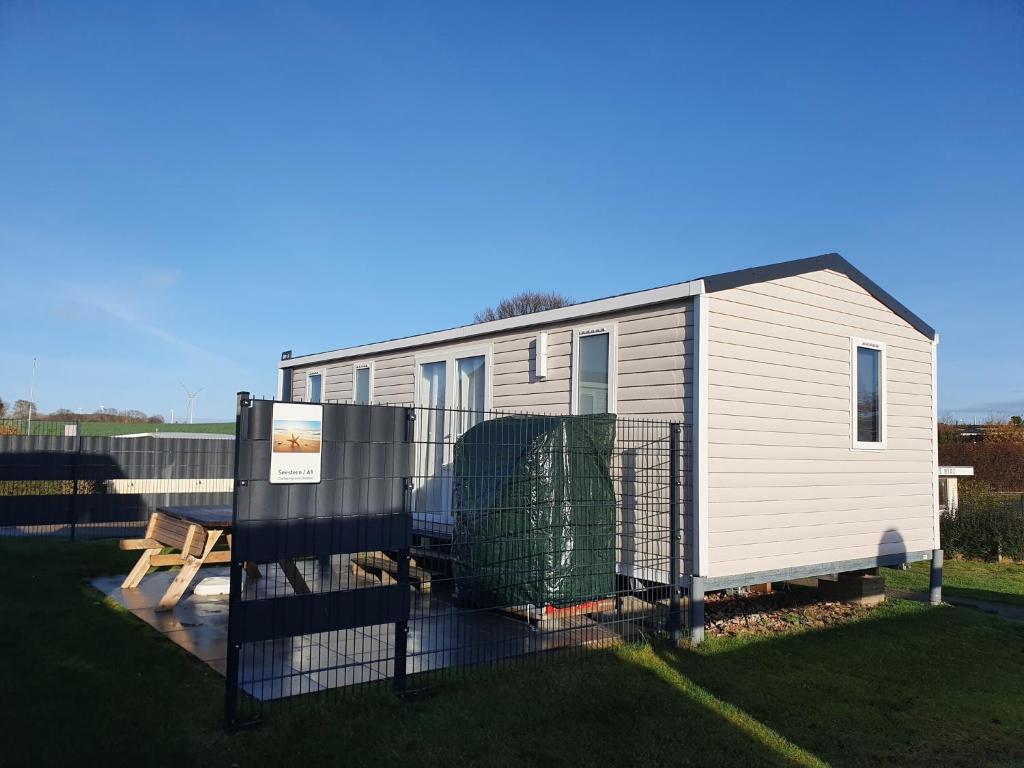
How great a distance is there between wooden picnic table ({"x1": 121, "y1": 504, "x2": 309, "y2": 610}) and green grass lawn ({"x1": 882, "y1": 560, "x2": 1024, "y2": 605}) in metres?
8.97

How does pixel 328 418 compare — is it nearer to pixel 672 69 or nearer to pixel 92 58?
pixel 92 58

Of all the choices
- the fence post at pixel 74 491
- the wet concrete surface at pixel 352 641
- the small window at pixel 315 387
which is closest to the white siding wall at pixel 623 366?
the wet concrete surface at pixel 352 641

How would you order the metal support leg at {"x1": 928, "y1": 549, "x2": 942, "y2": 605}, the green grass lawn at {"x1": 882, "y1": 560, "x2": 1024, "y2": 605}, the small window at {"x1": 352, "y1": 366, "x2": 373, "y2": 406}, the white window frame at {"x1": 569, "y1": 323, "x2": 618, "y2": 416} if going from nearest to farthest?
the white window frame at {"x1": 569, "y1": 323, "x2": 618, "y2": 416} → the metal support leg at {"x1": 928, "y1": 549, "x2": 942, "y2": 605} → the green grass lawn at {"x1": 882, "y1": 560, "x2": 1024, "y2": 605} → the small window at {"x1": 352, "y1": 366, "x2": 373, "y2": 406}

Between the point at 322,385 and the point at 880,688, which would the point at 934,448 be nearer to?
the point at 880,688

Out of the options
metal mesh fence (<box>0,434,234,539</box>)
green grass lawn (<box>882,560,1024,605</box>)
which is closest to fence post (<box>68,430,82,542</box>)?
metal mesh fence (<box>0,434,234,539</box>)

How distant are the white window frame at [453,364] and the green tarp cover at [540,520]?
2.16m

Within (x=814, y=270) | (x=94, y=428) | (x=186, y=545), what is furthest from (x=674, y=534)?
(x=94, y=428)

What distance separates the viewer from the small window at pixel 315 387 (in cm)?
1197

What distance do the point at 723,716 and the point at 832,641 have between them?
2921 mm

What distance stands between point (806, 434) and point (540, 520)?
3.11 m

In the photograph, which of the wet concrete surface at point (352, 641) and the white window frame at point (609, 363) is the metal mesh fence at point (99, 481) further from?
the white window frame at point (609, 363)

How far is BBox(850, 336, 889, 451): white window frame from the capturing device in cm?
806

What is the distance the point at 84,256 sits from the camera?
1708cm

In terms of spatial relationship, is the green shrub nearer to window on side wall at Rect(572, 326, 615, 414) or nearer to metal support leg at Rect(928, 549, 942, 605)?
metal support leg at Rect(928, 549, 942, 605)
